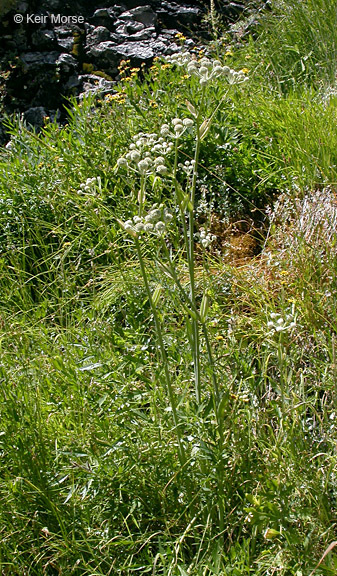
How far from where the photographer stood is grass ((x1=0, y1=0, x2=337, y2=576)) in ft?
5.39

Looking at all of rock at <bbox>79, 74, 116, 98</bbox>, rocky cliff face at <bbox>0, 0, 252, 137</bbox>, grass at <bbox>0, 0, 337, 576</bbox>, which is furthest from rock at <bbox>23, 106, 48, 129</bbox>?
grass at <bbox>0, 0, 337, 576</bbox>

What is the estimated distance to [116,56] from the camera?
5.66 m

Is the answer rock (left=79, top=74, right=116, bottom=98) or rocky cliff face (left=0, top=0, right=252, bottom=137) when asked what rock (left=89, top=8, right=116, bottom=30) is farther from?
rock (left=79, top=74, right=116, bottom=98)

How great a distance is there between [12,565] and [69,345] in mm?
914

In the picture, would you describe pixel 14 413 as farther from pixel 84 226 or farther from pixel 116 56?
pixel 116 56

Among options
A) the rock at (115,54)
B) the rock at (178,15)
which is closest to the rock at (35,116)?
the rock at (115,54)

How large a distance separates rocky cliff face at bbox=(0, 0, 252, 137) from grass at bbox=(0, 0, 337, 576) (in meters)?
1.76

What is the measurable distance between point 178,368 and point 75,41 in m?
4.55

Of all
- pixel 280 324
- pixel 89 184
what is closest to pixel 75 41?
pixel 89 184

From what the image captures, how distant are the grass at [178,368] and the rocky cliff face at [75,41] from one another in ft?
5.76

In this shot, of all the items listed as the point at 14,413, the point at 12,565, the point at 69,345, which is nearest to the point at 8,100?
the point at 69,345

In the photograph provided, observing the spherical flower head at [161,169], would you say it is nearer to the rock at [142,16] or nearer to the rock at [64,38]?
the rock at [64,38]

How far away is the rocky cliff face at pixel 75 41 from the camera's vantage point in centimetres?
541

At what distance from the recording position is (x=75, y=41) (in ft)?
19.2
